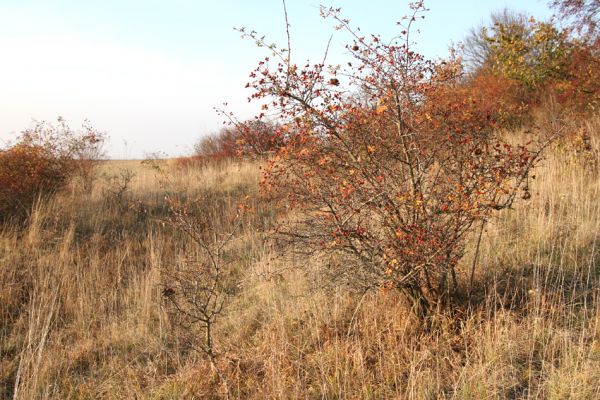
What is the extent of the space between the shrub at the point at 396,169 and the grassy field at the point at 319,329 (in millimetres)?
369

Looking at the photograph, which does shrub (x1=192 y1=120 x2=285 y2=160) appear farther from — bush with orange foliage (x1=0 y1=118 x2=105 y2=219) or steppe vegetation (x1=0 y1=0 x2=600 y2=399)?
bush with orange foliage (x1=0 y1=118 x2=105 y2=219)

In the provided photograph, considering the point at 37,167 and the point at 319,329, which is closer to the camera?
the point at 319,329

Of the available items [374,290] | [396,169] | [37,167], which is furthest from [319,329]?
[37,167]

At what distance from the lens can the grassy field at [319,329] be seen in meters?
2.57

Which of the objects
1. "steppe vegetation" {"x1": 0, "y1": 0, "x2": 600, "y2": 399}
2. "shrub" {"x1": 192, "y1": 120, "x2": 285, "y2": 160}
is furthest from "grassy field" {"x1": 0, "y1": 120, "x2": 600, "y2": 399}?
"shrub" {"x1": 192, "y1": 120, "x2": 285, "y2": 160}

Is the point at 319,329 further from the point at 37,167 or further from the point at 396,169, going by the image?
the point at 37,167

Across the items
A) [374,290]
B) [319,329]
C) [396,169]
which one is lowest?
[319,329]

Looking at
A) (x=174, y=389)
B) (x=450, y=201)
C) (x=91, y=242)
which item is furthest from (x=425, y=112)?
(x=91, y=242)

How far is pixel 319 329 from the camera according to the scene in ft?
10.6

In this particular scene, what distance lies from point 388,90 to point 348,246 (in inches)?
39.1

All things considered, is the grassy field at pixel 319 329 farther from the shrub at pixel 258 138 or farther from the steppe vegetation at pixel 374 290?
the shrub at pixel 258 138

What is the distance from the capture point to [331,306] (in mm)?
3488

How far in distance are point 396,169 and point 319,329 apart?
1.26m

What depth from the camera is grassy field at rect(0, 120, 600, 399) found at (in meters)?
2.57
